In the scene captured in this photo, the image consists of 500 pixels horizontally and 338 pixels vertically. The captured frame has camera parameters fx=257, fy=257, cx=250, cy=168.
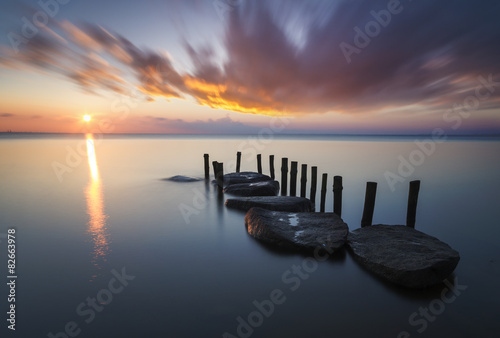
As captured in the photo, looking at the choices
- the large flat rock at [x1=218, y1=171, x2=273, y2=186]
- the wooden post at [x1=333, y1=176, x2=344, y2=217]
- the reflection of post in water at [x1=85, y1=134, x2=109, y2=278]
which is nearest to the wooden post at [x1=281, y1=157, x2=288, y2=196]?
the large flat rock at [x1=218, y1=171, x2=273, y2=186]

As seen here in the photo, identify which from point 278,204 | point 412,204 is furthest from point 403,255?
point 278,204

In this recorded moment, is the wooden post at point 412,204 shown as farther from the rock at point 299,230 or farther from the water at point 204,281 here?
the rock at point 299,230

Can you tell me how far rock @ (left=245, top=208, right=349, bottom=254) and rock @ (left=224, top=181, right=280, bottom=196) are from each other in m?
4.71

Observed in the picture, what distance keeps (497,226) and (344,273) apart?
934cm

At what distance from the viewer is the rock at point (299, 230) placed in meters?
7.64

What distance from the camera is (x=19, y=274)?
266 inches

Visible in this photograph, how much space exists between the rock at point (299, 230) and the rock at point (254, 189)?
185 inches

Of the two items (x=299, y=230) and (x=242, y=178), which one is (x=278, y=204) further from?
(x=242, y=178)

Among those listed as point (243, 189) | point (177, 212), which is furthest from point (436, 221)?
point (177, 212)

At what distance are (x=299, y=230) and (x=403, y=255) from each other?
2906mm

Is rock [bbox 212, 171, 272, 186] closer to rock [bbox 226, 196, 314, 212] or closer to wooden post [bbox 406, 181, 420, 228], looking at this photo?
rock [bbox 226, 196, 314, 212]

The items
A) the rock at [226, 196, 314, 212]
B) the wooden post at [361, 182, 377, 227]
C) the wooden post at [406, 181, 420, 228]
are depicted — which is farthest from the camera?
the rock at [226, 196, 314, 212]

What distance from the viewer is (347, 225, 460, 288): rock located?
228 inches

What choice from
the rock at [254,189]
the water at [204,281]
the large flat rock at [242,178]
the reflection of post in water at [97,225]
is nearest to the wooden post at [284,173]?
the rock at [254,189]
